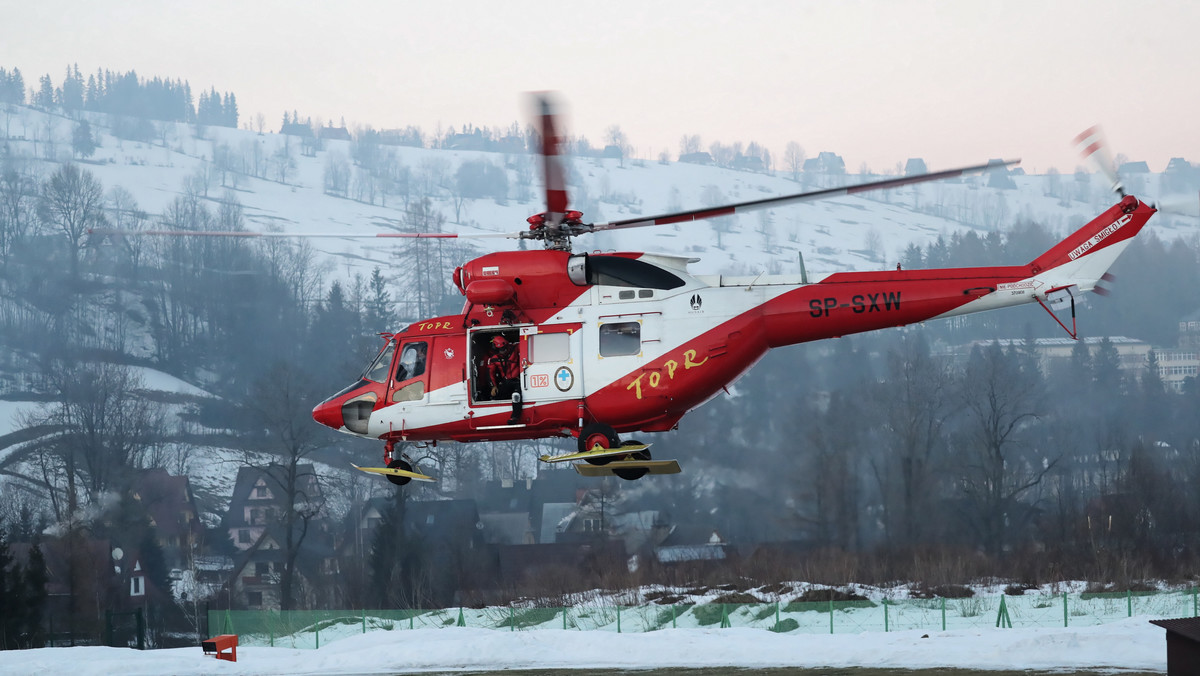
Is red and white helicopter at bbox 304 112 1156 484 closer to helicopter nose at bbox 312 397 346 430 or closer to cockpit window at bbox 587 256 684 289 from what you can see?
cockpit window at bbox 587 256 684 289

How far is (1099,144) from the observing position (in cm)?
1720

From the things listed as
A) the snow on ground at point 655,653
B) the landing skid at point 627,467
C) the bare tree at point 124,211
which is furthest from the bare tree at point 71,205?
the landing skid at point 627,467

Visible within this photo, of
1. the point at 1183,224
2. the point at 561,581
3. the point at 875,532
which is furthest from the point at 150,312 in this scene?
the point at 1183,224

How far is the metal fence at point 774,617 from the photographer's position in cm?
3606

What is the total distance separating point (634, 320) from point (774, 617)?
22813 mm

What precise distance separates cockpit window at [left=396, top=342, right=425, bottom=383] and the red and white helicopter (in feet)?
1.63

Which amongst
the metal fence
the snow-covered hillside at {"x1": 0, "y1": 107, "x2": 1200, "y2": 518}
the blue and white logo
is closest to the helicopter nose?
→ the blue and white logo

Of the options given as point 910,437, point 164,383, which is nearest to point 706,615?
point 910,437

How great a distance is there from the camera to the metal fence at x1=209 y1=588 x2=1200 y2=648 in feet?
118

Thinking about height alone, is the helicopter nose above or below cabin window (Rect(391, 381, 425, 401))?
below

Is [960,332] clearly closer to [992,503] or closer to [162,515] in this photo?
[992,503]

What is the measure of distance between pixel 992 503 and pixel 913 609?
21714mm

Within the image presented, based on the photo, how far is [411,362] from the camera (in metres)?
19.7

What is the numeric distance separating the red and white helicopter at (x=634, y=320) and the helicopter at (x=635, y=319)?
0.02m
